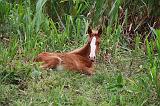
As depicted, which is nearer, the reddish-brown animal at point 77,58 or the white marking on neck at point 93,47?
the reddish-brown animal at point 77,58

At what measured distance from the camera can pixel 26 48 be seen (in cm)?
712

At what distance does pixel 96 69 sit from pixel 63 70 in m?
0.53

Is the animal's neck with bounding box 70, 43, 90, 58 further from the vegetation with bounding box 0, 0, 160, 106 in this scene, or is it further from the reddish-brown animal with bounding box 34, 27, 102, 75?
the vegetation with bounding box 0, 0, 160, 106

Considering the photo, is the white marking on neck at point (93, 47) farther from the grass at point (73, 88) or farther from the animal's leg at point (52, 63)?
Answer: the animal's leg at point (52, 63)

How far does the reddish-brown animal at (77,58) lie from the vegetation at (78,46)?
0.40 feet

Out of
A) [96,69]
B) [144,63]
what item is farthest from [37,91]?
[144,63]

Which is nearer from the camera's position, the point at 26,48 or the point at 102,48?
the point at 26,48

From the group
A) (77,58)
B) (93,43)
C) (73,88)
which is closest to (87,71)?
(77,58)

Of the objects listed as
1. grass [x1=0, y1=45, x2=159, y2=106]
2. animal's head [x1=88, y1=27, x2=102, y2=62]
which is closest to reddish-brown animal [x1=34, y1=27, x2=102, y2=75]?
animal's head [x1=88, y1=27, x2=102, y2=62]

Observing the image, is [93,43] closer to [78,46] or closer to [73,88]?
[73,88]

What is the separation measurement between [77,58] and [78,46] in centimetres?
94

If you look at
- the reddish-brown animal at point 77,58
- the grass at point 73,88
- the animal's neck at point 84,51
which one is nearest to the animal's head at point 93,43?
the reddish-brown animal at point 77,58

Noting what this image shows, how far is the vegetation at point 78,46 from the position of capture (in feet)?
18.7

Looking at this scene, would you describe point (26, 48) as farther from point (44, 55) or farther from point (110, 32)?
point (110, 32)
